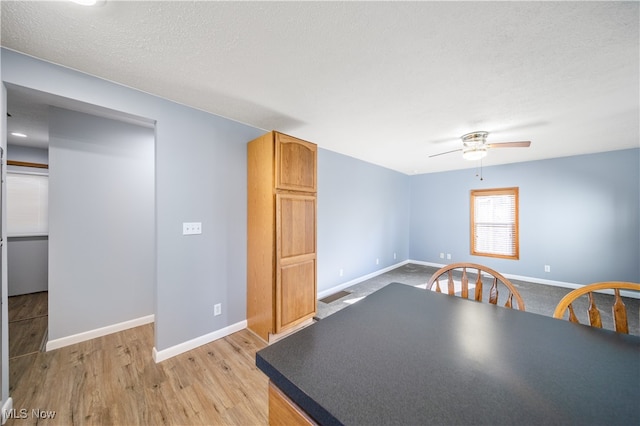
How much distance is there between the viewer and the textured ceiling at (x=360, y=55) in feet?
4.21

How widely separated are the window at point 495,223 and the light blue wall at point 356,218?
1628 mm

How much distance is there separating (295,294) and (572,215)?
5.34 m

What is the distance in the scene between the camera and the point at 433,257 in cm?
593

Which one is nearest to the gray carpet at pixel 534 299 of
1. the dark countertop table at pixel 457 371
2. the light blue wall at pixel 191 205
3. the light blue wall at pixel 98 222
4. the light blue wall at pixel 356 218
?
the light blue wall at pixel 356 218

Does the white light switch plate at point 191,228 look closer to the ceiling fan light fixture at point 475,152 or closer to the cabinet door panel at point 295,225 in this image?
the cabinet door panel at point 295,225

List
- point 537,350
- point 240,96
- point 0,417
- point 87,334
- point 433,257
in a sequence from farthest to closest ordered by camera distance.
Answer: point 433,257 < point 87,334 < point 240,96 < point 0,417 < point 537,350

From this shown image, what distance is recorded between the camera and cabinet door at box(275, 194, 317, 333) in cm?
247

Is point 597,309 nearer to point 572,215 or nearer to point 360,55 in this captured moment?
point 360,55

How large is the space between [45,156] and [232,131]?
3.80 m

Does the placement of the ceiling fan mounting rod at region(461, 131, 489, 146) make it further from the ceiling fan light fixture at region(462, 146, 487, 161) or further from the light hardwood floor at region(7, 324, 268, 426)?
the light hardwood floor at region(7, 324, 268, 426)

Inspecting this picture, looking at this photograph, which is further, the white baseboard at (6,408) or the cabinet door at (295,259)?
the cabinet door at (295,259)

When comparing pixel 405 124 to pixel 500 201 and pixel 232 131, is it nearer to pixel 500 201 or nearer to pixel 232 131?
pixel 232 131

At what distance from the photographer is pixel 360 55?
63.1 inches

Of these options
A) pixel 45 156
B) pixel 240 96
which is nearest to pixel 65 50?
pixel 240 96
